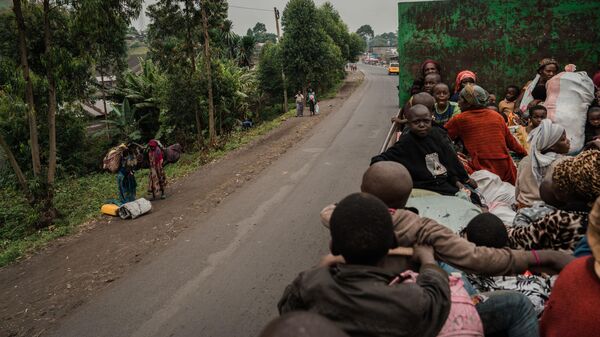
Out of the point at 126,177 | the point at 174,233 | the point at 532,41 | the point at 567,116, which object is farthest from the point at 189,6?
the point at 567,116

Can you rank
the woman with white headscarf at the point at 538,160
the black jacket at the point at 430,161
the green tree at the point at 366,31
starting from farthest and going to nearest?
the green tree at the point at 366,31 → the black jacket at the point at 430,161 → the woman with white headscarf at the point at 538,160

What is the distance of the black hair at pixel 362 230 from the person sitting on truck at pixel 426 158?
2.10 m

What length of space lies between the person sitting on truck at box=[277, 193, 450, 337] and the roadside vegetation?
6.61 m

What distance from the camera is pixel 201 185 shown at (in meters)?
9.87

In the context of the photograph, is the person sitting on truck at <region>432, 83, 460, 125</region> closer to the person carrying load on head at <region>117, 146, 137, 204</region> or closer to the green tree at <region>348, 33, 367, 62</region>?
the person carrying load on head at <region>117, 146, 137, 204</region>

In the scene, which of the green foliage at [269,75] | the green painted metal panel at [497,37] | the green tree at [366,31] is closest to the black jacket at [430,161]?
the green painted metal panel at [497,37]

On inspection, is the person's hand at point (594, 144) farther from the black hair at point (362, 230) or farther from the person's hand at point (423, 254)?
the black hair at point (362, 230)

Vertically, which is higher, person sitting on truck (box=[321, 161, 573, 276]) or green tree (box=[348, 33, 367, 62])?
green tree (box=[348, 33, 367, 62])

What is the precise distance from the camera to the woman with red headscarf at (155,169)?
8.59 meters

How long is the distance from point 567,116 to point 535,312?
11.6ft

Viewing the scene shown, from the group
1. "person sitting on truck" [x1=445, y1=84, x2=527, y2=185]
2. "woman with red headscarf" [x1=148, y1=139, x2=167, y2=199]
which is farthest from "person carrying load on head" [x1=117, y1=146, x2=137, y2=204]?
"person sitting on truck" [x1=445, y1=84, x2=527, y2=185]

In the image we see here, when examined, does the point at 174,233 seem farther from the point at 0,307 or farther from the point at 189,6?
the point at 189,6

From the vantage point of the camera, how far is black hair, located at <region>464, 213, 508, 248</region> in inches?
86.4

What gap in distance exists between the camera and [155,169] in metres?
8.73
